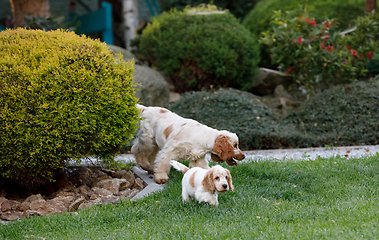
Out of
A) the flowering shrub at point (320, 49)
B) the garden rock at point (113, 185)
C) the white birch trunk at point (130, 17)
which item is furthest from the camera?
the white birch trunk at point (130, 17)

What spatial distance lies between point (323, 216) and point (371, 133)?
4.48 metres

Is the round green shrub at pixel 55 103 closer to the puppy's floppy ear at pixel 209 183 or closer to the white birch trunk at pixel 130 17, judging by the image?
the puppy's floppy ear at pixel 209 183

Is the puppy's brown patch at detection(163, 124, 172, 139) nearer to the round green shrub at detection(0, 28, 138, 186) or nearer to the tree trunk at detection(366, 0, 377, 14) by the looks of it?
the round green shrub at detection(0, 28, 138, 186)

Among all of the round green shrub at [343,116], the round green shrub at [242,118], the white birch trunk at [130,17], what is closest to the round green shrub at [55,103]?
the round green shrub at [242,118]

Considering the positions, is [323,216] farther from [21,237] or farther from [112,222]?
[21,237]

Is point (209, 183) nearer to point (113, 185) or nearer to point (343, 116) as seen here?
point (113, 185)

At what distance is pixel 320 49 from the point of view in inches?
374

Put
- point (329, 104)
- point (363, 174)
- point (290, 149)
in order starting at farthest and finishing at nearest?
1. point (329, 104)
2. point (290, 149)
3. point (363, 174)

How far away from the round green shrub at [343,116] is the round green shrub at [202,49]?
2.54 metres

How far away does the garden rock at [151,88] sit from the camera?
9.88 meters

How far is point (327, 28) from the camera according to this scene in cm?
989

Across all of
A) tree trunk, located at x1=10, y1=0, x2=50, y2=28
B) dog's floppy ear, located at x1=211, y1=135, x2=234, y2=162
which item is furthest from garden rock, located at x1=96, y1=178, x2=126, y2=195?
tree trunk, located at x1=10, y1=0, x2=50, y2=28

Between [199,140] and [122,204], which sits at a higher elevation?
[199,140]

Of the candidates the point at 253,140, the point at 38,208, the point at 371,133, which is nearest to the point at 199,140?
the point at 38,208
